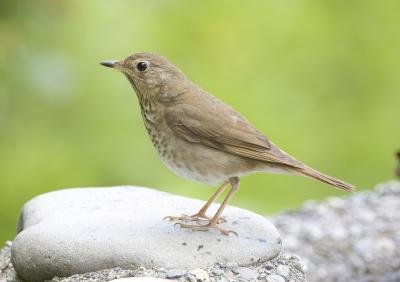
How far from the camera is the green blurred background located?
555cm

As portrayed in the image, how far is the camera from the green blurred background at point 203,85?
18.2 feet

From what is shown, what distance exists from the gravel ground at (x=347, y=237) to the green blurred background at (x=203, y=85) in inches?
13.6

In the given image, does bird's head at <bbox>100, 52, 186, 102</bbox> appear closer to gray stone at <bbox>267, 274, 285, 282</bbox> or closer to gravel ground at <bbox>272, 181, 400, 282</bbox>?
gray stone at <bbox>267, 274, 285, 282</bbox>

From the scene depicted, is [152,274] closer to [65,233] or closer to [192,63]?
[65,233]

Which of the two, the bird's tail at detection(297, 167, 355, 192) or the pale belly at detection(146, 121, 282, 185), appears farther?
the pale belly at detection(146, 121, 282, 185)

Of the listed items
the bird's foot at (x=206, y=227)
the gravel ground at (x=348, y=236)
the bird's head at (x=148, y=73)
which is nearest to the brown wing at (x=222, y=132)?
the bird's head at (x=148, y=73)

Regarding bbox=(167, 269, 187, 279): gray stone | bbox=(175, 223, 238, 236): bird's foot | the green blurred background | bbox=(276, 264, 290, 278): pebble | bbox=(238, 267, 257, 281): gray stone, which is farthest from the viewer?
the green blurred background

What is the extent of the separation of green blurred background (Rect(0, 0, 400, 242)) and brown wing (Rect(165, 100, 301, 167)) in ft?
4.04

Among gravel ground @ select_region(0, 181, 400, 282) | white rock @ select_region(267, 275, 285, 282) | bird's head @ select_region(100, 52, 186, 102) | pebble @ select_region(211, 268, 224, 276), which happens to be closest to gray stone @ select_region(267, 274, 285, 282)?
white rock @ select_region(267, 275, 285, 282)

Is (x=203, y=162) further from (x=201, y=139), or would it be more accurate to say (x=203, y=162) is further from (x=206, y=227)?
(x=206, y=227)

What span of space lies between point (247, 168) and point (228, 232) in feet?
1.06

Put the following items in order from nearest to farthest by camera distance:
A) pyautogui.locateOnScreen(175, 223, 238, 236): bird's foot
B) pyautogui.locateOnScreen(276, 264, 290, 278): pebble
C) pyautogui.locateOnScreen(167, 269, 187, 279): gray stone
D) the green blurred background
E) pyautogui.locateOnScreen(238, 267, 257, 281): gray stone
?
pyautogui.locateOnScreen(167, 269, 187, 279): gray stone
pyautogui.locateOnScreen(238, 267, 257, 281): gray stone
pyautogui.locateOnScreen(276, 264, 290, 278): pebble
pyautogui.locateOnScreen(175, 223, 238, 236): bird's foot
the green blurred background

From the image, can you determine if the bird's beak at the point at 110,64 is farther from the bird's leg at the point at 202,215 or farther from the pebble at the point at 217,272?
the pebble at the point at 217,272

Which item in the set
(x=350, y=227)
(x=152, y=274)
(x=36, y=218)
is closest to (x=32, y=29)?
(x=36, y=218)
